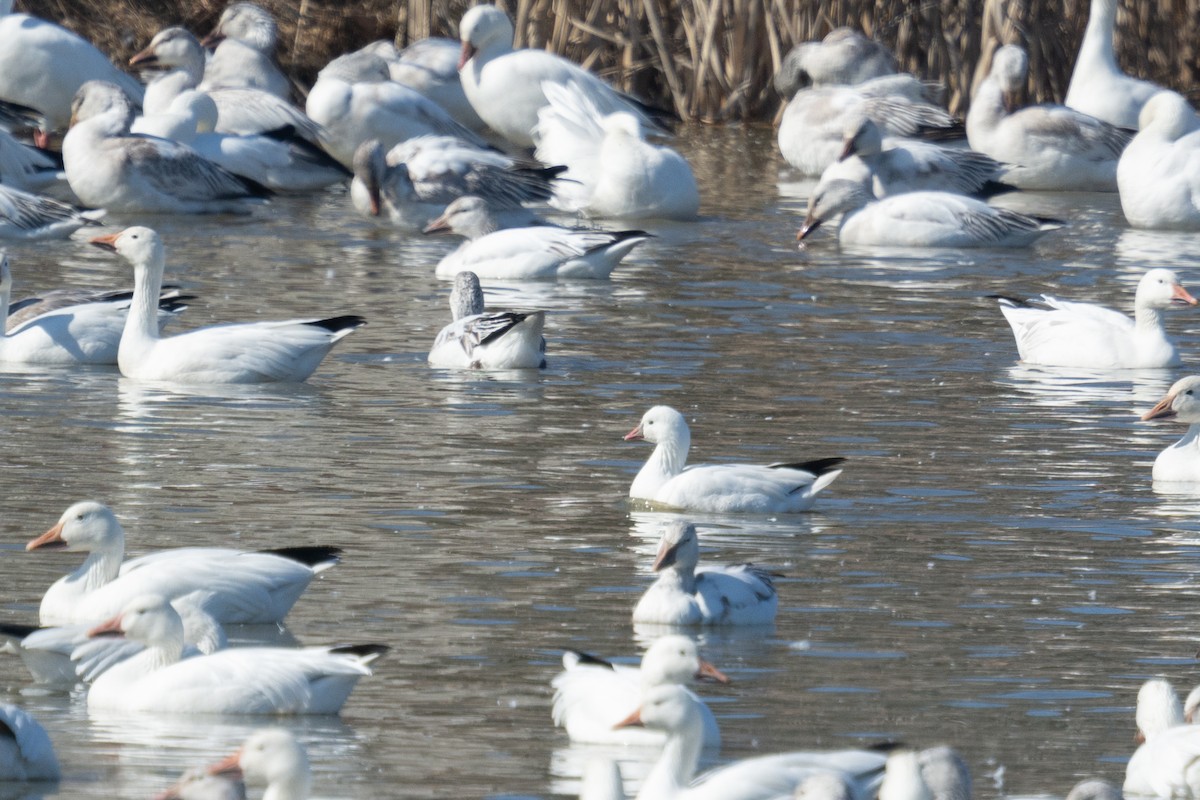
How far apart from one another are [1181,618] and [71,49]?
47.2ft

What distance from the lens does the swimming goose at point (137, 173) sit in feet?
53.6

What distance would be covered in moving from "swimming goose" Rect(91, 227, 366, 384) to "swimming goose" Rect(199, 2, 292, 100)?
9.67 meters

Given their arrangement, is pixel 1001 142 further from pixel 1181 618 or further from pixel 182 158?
pixel 1181 618

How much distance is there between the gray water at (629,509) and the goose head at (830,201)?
108 cm

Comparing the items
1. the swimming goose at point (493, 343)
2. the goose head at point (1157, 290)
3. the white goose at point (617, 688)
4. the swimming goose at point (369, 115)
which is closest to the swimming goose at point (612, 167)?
the swimming goose at point (369, 115)

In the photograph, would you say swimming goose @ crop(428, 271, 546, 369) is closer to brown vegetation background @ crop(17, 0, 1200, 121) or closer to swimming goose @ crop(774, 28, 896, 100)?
swimming goose @ crop(774, 28, 896, 100)

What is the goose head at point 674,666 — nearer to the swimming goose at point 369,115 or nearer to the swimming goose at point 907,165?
the swimming goose at point 907,165

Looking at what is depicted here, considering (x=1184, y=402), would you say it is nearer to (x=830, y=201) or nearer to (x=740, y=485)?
(x=740, y=485)

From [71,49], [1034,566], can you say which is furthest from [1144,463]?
[71,49]

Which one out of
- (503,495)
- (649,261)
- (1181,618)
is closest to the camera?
(1181,618)

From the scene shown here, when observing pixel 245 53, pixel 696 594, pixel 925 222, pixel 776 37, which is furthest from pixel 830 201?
pixel 696 594

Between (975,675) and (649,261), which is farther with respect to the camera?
(649,261)

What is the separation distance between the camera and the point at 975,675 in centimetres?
654

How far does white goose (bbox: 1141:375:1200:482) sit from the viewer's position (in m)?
9.10
